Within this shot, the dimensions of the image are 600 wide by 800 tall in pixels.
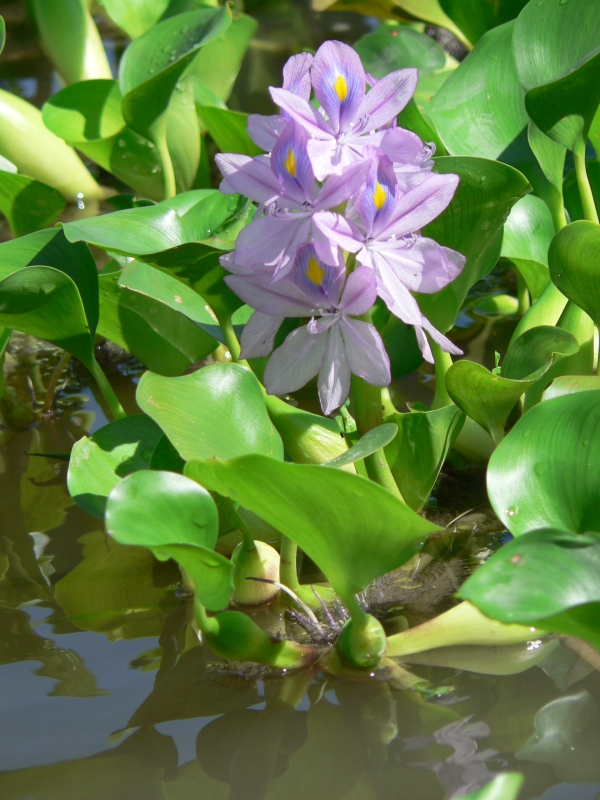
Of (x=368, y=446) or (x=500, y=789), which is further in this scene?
(x=368, y=446)

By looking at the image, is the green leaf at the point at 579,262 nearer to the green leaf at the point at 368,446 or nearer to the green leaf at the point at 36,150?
the green leaf at the point at 368,446

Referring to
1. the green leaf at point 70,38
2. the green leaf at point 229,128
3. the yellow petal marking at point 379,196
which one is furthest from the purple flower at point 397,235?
the green leaf at point 70,38

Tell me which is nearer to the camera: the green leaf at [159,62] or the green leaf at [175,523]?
the green leaf at [175,523]

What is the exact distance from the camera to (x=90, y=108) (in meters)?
1.93

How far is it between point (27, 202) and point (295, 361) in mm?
826

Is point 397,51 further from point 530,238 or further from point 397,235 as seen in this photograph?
point 397,235

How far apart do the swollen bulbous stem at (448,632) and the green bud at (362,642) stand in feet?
0.07

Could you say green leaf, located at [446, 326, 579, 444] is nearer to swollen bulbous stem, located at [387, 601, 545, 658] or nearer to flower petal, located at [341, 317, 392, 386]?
flower petal, located at [341, 317, 392, 386]

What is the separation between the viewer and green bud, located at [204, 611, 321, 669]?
827 millimetres

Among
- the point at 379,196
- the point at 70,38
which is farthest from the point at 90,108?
the point at 379,196

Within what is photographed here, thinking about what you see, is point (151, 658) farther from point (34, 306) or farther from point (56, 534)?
point (34, 306)

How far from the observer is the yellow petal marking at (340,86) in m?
0.84

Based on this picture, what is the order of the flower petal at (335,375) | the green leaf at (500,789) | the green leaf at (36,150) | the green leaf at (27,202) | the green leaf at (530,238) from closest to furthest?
the green leaf at (500,789) → the flower petal at (335,375) → the green leaf at (530,238) → the green leaf at (27,202) → the green leaf at (36,150)

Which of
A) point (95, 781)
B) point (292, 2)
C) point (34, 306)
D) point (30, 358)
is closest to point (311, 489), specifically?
point (95, 781)
